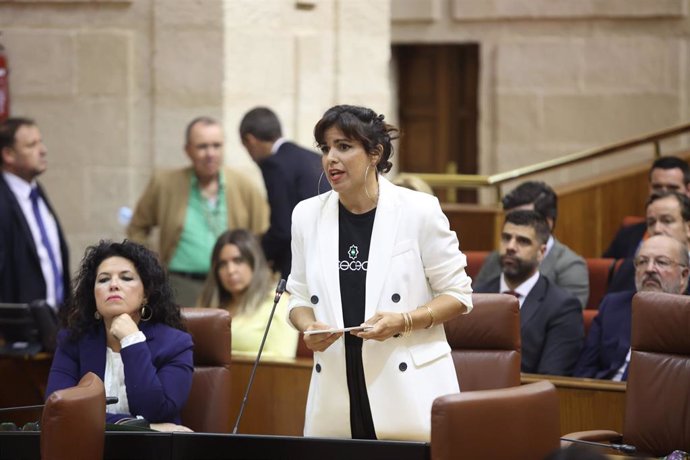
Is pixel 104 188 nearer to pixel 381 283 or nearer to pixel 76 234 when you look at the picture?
pixel 76 234

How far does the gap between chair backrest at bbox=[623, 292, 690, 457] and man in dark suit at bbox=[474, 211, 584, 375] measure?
94 cm

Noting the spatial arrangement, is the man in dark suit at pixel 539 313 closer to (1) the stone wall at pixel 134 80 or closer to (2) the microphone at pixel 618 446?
(2) the microphone at pixel 618 446

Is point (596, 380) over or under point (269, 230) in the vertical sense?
under

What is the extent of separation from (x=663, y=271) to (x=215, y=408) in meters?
1.70

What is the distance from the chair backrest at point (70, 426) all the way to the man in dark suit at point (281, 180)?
2.89 m

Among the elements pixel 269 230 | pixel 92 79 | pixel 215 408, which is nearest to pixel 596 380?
pixel 215 408

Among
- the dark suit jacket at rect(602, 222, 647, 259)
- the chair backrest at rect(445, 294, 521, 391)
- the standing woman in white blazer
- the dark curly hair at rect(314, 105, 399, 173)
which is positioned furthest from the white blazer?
the dark suit jacket at rect(602, 222, 647, 259)

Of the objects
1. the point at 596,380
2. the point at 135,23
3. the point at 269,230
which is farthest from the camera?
the point at 135,23

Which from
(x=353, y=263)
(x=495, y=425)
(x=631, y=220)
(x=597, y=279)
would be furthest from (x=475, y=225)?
(x=495, y=425)

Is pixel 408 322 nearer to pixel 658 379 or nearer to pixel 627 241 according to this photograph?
pixel 658 379

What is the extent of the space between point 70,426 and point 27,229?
3.25 m

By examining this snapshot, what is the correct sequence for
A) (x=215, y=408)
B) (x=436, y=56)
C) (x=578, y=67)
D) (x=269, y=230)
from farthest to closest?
(x=436, y=56)
(x=578, y=67)
(x=269, y=230)
(x=215, y=408)

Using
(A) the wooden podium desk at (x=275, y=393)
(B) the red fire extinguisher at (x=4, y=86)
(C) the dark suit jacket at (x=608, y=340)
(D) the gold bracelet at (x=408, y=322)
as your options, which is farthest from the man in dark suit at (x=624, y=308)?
(B) the red fire extinguisher at (x=4, y=86)

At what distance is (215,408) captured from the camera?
4.23 m
